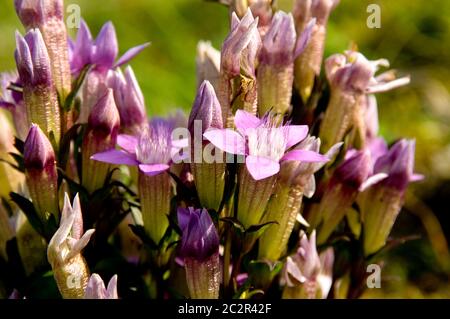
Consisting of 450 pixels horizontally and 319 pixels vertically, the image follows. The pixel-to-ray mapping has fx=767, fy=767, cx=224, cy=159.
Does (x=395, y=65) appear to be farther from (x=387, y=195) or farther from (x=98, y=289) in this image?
(x=98, y=289)

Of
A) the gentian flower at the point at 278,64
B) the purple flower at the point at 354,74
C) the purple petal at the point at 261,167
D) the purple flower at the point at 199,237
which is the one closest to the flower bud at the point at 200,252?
the purple flower at the point at 199,237

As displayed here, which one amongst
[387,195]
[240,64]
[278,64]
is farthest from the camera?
[387,195]

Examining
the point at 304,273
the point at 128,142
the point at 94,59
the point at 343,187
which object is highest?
the point at 94,59

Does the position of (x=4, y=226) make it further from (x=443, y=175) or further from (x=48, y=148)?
(x=443, y=175)

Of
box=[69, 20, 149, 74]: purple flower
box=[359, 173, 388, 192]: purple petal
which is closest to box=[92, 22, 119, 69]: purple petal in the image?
box=[69, 20, 149, 74]: purple flower

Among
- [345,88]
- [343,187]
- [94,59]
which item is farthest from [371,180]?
[94,59]

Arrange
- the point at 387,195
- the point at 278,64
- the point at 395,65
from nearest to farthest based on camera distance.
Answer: the point at 278,64, the point at 387,195, the point at 395,65

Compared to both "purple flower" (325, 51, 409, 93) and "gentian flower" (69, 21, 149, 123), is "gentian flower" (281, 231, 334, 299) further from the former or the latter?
"gentian flower" (69, 21, 149, 123)
